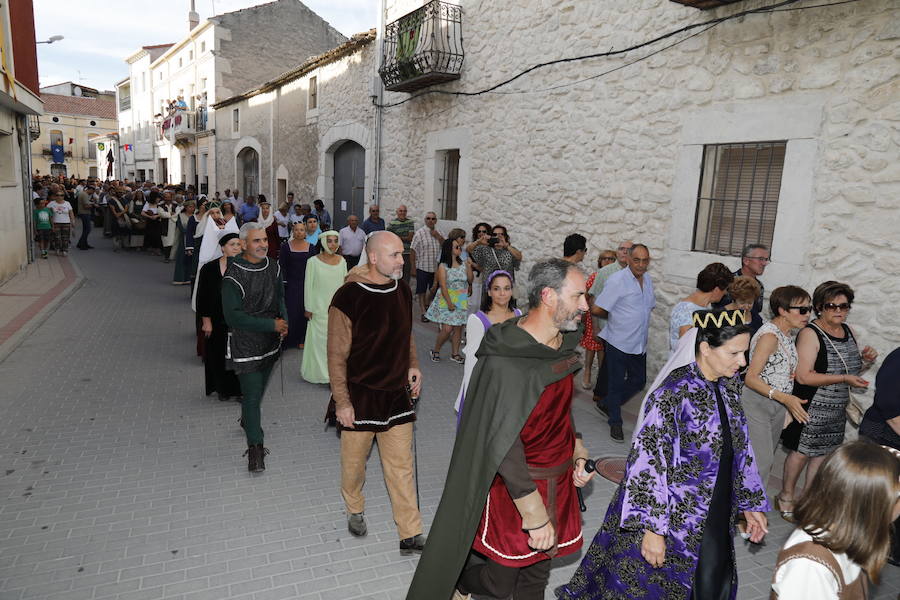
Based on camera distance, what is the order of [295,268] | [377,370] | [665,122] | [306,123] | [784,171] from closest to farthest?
[377,370] < [784,171] < [665,122] < [295,268] < [306,123]

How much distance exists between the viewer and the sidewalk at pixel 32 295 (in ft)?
27.2

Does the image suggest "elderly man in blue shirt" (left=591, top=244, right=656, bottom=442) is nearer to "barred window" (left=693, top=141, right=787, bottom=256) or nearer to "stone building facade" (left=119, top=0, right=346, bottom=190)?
"barred window" (left=693, top=141, right=787, bottom=256)

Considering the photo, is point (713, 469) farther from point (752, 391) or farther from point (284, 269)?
point (284, 269)

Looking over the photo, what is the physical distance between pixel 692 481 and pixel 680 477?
50mm

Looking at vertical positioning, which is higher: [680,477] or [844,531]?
[844,531]

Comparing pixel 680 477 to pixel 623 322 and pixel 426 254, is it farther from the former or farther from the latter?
pixel 426 254

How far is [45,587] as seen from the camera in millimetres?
3195

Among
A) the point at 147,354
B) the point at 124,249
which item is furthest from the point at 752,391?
the point at 124,249

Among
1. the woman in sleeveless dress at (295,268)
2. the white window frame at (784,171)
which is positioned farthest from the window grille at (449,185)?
the white window frame at (784,171)

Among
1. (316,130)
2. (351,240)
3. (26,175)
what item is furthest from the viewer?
(316,130)

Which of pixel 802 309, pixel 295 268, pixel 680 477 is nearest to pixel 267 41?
pixel 295 268

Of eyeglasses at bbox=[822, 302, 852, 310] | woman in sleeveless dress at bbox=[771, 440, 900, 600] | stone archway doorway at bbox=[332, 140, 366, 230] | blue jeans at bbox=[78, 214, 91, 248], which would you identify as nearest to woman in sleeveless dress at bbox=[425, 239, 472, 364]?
eyeglasses at bbox=[822, 302, 852, 310]

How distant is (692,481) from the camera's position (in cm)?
247

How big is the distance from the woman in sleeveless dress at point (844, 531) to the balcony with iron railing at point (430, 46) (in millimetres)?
9935
